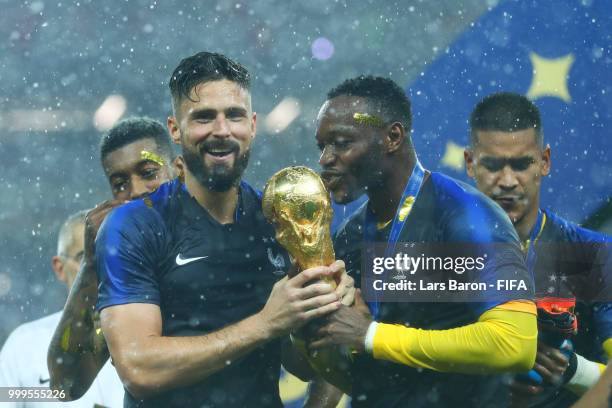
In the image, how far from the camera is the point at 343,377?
210cm

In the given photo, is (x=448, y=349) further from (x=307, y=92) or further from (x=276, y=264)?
(x=307, y=92)

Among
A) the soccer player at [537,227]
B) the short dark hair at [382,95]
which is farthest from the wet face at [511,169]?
the short dark hair at [382,95]

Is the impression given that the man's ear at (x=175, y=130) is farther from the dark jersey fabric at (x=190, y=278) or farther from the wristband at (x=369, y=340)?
the wristband at (x=369, y=340)

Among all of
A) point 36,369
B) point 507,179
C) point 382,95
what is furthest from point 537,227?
point 36,369

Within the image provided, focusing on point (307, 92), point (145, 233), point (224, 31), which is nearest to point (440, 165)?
point (145, 233)

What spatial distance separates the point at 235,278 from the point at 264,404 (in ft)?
1.02

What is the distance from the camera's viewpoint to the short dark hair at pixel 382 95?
2.27 meters

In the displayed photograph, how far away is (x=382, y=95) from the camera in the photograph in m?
2.29

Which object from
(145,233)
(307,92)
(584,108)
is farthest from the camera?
(307,92)

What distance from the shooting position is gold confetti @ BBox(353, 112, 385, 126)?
7.34 feet

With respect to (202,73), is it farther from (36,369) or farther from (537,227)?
(36,369)

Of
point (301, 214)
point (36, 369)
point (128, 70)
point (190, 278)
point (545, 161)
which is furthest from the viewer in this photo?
point (128, 70)

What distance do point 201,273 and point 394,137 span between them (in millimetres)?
602

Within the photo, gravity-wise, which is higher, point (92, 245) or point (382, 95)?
point (382, 95)
